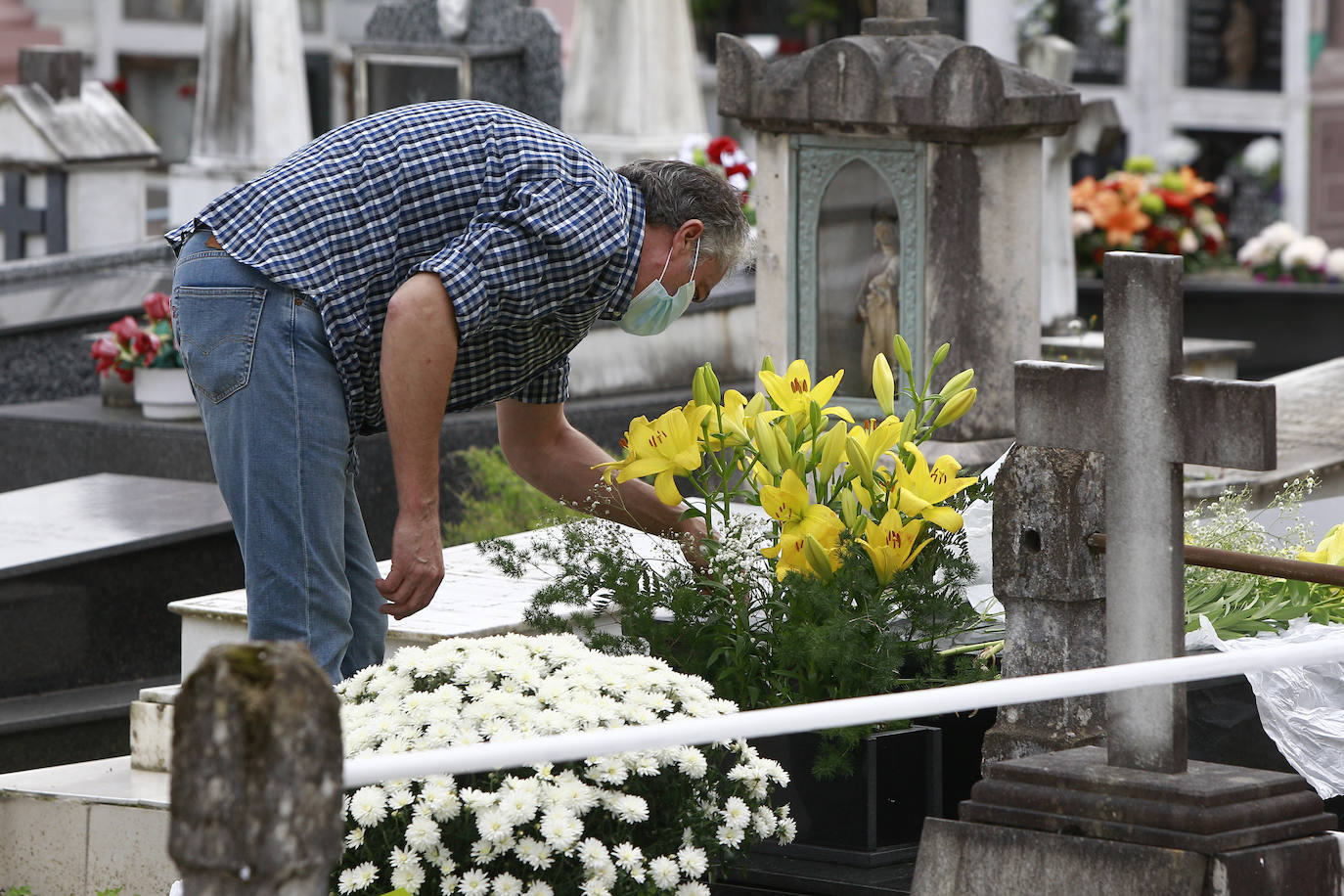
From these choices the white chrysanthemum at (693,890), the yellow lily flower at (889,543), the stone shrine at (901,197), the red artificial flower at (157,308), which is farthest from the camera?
the red artificial flower at (157,308)

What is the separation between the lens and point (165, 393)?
20.5ft

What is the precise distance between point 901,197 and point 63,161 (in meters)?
4.75

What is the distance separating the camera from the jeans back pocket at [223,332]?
3.08m

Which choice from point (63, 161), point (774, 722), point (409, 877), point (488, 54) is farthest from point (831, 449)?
point (63, 161)

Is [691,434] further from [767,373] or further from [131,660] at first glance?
[131,660]

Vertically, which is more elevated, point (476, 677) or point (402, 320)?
point (402, 320)

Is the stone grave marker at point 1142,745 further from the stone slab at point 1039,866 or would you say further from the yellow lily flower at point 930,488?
the yellow lily flower at point 930,488

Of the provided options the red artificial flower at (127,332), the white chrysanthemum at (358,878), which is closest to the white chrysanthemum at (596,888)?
the white chrysanthemum at (358,878)

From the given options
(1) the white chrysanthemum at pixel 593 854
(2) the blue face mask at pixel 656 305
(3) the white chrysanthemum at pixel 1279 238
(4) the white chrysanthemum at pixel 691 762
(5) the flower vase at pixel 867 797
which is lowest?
(5) the flower vase at pixel 867 797

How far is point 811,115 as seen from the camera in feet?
16.6

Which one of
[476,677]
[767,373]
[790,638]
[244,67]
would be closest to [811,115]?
[767,373]

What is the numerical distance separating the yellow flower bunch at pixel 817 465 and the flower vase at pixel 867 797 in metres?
0.26

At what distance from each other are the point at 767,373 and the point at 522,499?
251 cm

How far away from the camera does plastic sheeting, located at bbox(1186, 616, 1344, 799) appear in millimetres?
3264
